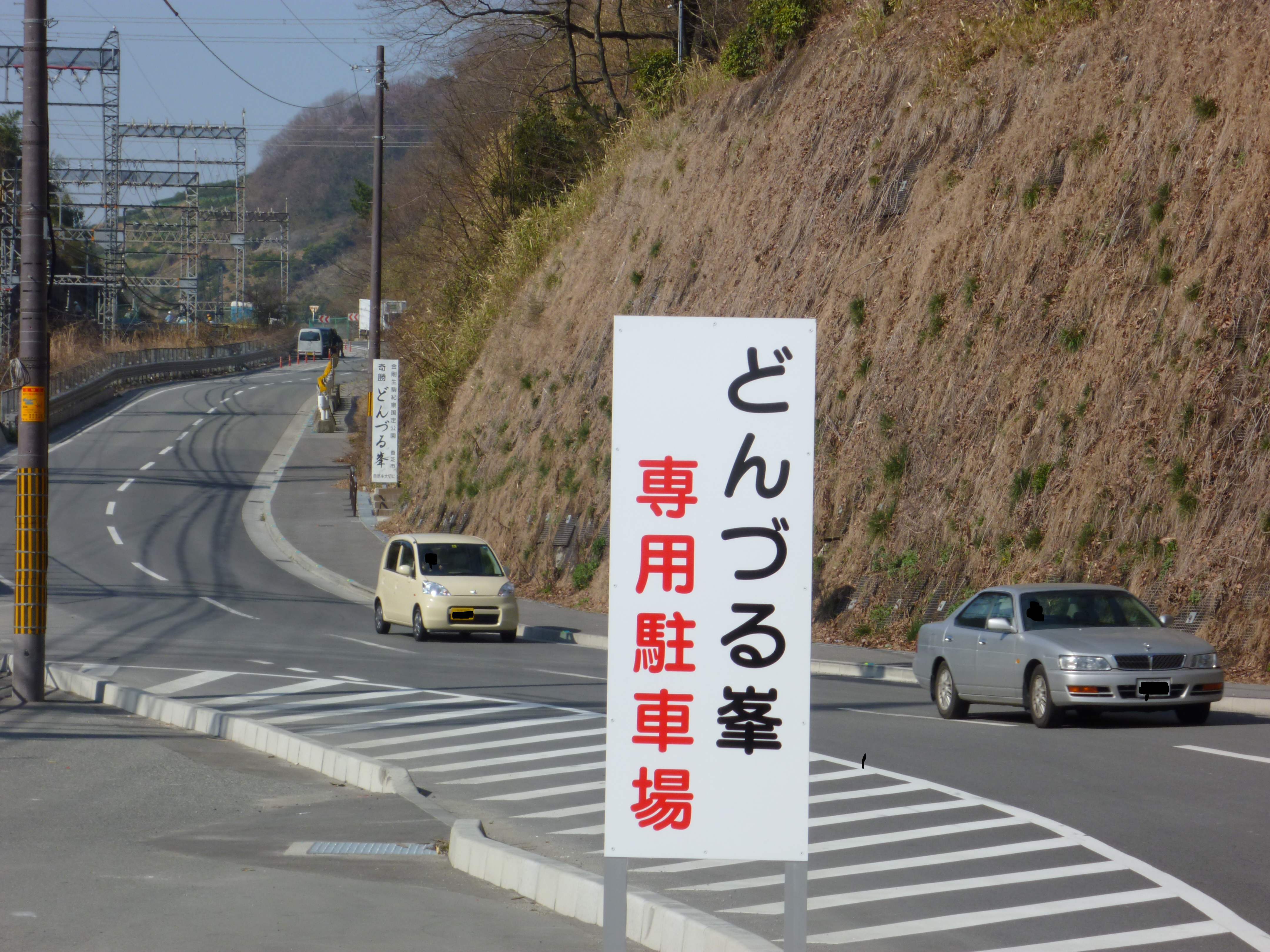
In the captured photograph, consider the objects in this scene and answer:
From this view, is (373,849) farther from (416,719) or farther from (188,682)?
(188,682)

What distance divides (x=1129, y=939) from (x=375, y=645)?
17126mm

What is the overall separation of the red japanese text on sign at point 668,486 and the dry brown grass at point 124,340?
59.4 m

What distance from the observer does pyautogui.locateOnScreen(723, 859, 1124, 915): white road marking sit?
7035 millimetres

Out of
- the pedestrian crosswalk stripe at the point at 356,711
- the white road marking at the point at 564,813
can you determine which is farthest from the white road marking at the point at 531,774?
the pedestrian crosswalk stripe at the point at 356,711

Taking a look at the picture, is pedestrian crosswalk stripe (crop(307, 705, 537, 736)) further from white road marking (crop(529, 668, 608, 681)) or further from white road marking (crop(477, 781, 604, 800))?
white road marking (crop(477, 781, 604, 800))

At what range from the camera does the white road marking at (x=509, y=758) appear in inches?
441

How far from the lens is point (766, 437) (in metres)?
4.71

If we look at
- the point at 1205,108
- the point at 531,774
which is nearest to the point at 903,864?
the point at 531,774

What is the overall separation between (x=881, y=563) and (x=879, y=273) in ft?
21.9

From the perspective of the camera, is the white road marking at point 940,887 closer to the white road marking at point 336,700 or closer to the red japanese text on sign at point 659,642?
the red japanese text on sign at point 659,642

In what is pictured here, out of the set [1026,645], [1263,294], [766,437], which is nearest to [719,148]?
[1263,294]

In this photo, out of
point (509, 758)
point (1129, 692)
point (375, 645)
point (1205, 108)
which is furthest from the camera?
point (375, 645)

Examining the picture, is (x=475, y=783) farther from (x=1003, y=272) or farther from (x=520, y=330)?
(x=520, y=330)

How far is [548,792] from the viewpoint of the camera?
1021 centimetres
